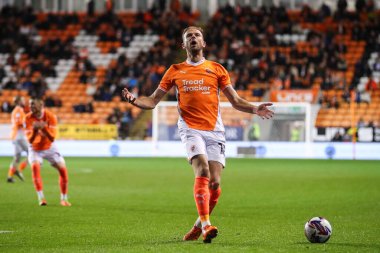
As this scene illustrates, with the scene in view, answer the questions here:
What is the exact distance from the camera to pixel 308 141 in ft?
120

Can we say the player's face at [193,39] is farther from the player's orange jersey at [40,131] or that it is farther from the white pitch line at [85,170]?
the white pitch line at [85,170]

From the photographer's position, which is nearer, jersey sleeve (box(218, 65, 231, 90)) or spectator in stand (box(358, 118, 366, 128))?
jersey sleeve (box(218, 65, 231, 90))

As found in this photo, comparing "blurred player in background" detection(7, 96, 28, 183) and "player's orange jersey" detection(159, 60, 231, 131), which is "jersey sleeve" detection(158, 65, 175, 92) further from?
"blurred player in background" detection(7, 96, 28, 183)

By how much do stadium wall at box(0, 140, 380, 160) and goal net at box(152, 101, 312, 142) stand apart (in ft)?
1.09

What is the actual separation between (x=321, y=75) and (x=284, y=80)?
2.03m

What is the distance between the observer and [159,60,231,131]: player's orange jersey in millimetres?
10094

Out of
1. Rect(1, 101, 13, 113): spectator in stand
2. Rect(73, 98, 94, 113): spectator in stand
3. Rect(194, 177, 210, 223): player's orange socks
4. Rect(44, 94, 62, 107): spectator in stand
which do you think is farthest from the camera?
Rect(44, 94, 62, 107): spectator in stand

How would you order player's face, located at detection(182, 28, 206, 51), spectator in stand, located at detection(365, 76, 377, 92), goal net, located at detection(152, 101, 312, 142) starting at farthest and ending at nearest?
spectator in stand, located at detection(365, 76, 377, 92)
goal net, located at detection(152, 101, 312, 142)
player's face, located at detection(182, 28, 206, 51)

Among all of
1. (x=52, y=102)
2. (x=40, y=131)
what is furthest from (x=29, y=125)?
(x=52, y=102)

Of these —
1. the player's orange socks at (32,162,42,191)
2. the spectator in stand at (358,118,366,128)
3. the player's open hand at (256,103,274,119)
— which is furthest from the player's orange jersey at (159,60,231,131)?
the spectator in stand at (358,118,366,128)

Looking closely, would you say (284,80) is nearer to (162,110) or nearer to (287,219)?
(162,110)

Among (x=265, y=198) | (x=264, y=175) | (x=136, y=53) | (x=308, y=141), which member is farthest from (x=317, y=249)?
(x=136, y=53)

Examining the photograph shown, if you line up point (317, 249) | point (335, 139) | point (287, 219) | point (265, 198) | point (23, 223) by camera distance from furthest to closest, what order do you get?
point (335, 139) < point (265, 198) < point (287, 219) < point (23, 223) < point (317, 249)

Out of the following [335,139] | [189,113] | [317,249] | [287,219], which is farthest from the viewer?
[335,139]
